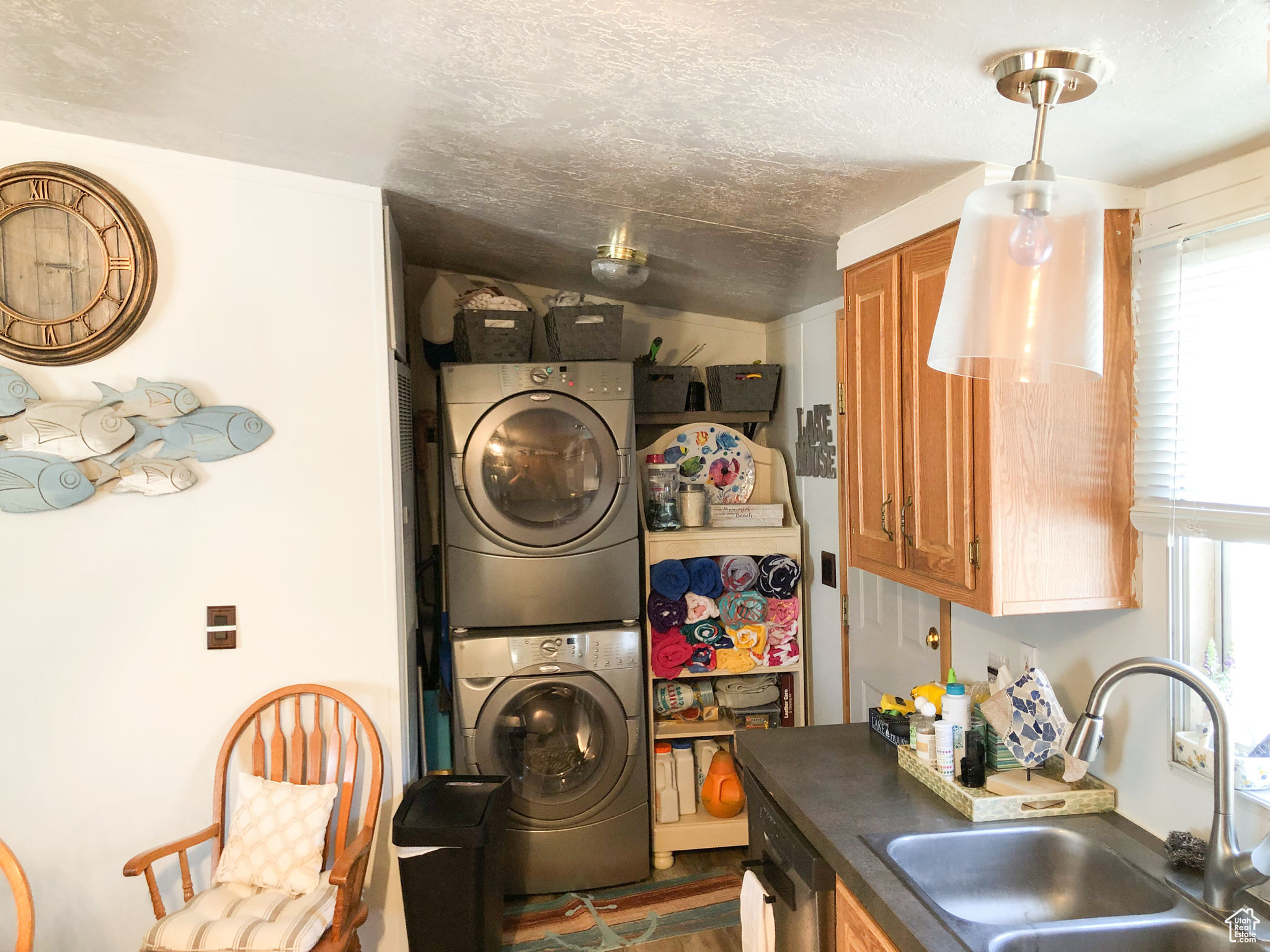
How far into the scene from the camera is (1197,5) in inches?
36.4

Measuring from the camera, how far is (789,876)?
69.7 inches

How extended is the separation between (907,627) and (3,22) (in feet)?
8.37

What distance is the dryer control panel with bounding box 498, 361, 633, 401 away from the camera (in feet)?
9.34

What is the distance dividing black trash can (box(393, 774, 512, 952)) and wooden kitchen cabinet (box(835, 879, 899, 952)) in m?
1.09

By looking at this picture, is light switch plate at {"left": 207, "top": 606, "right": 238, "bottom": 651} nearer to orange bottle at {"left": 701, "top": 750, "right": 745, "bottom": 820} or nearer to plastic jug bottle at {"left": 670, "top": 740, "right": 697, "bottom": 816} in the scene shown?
plastic jug bottle at {"left": 670, "top": 740, "right": 697, "bottom": 816}

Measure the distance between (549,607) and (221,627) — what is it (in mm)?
1035

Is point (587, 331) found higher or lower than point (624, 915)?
higher

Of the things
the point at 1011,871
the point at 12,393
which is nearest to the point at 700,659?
the point at 1011,871

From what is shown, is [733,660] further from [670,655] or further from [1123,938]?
[1123,938]

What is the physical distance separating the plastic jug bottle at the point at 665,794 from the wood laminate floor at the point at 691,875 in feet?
0.59

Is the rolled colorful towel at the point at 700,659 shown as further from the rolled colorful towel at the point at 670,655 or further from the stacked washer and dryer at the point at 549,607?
the stacked washer and dryer at the point at 549,607

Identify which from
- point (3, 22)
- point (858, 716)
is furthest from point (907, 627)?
point (3, 22)

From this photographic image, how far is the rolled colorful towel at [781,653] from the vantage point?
3186 millimetres

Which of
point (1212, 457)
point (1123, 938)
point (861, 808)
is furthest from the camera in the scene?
point (861, 808)
